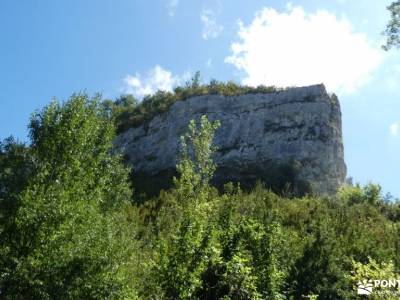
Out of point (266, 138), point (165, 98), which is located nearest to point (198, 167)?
point (266, 138)

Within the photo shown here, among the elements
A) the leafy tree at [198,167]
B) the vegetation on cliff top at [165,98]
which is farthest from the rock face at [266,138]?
the leafy tree at [198,167]

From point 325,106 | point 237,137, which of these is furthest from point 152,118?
point 325,106

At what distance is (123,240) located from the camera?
1967 cm

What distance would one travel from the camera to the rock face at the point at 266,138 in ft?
175

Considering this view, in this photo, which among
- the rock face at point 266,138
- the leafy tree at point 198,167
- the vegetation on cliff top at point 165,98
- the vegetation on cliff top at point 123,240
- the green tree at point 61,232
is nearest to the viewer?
the vegetation on cliff top at point 123,240

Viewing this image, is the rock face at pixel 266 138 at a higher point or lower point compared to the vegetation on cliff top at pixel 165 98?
lower

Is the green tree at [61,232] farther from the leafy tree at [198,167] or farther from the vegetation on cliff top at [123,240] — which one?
the leafy tree at [198,167]

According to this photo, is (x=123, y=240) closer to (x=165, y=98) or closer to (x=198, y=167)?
(x=198, y=167)

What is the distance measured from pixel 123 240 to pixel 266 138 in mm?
37922

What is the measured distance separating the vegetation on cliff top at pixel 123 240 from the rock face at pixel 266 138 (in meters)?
25.5

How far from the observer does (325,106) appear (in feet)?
184

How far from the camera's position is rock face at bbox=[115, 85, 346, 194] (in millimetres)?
53250

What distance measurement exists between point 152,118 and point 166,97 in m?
6.19

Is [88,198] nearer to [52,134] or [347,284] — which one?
[52,134]
